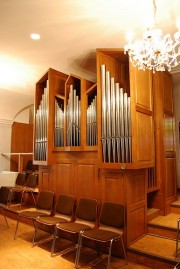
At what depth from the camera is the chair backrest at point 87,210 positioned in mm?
3736

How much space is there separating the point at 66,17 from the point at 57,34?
1.72 feet

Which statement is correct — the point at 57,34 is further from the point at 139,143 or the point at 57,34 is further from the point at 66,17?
the point at 139,143

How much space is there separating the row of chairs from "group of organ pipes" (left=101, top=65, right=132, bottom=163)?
769 mm

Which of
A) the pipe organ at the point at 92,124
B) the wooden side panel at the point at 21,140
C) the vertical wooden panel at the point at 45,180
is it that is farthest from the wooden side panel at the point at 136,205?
the wooden side panel at the point at 21,140

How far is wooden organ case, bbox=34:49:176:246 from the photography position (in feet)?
11.4

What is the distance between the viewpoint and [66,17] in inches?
134

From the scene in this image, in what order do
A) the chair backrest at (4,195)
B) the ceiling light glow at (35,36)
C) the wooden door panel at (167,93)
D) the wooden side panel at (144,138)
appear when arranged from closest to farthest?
the wooden side panel at (144,138) → the ceiling light glow at (35,36) → the wooden door panel at (167,93) → the chair backrest at (4,195)

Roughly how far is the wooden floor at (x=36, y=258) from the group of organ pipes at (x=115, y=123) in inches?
57.5

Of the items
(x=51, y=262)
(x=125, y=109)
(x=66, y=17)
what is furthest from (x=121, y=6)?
(x=51, y=262)

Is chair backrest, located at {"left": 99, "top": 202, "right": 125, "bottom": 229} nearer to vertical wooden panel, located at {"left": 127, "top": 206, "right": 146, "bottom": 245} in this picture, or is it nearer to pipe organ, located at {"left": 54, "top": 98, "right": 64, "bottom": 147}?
vertical wooden panel, located at {"left": 127, "top": 206, "right": 146, "bottom": 245}

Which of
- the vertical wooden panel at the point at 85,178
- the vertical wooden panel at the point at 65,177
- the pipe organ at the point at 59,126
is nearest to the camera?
the vertical wooden panel at the point at 85,178

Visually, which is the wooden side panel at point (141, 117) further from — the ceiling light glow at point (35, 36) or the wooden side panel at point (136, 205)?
the ceiling light glow at point (35, 36)

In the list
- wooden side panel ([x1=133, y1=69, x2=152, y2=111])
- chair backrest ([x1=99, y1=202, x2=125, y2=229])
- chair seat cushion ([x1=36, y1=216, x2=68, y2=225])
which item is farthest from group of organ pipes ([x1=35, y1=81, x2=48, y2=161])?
wooden side panel ([x1=133, y1=69, x2=152, y2=111])

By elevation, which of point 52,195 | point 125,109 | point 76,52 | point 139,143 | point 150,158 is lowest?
point 52,195
